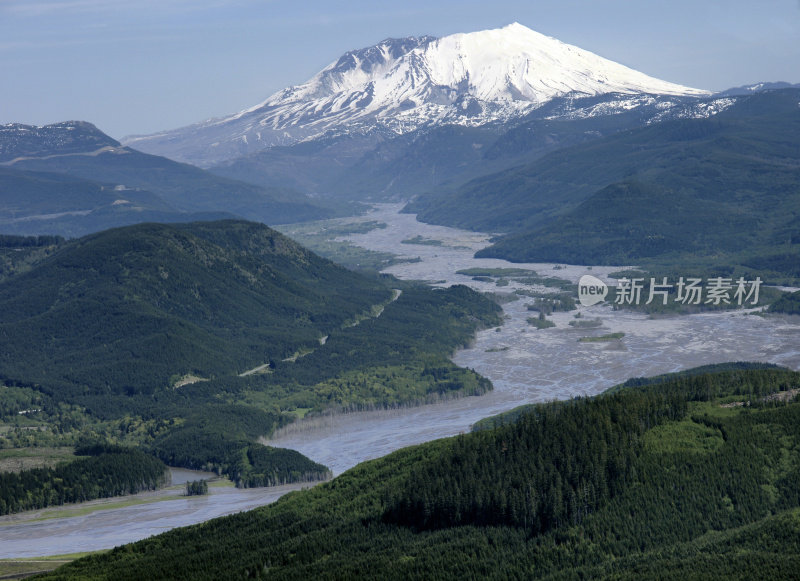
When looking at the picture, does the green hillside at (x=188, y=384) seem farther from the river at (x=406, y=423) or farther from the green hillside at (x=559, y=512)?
the green hillside at (x=559, y=512)

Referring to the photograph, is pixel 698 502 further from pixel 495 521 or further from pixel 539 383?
pixel 539 383

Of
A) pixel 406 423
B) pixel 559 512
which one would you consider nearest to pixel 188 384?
pixel 406 423

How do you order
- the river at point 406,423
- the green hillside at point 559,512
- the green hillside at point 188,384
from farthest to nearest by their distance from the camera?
the green hillside at point 188,384 < the river at point 406,423 < the green hillside at point 559,512

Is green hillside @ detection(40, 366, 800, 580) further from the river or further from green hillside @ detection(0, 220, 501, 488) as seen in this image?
green hillside @ detection(0, 220, 501, 488)

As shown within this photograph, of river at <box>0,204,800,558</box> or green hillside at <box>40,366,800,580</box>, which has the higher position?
green hillside at <box>40,366,800,580</box>

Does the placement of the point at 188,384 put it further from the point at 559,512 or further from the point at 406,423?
the point at 559,512

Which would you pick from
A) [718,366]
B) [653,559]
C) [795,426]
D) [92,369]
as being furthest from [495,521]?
[92,369]

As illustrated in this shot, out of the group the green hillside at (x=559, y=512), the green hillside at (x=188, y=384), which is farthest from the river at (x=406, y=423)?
the green hillside at (x=559, y=512)

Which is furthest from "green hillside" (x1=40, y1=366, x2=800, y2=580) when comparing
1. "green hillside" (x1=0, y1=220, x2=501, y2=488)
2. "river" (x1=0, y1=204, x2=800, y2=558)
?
"green hillside" (x1=0, y1=220, x2=501, y2=488)

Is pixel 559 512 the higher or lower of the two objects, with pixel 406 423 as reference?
higher
